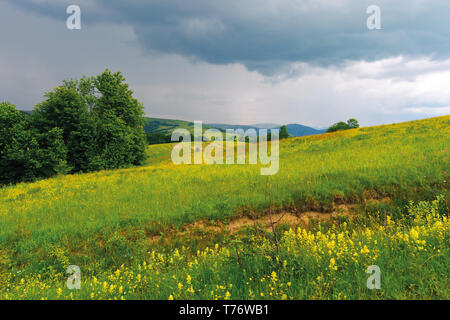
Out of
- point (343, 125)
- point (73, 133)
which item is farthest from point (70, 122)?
point (343, 125)

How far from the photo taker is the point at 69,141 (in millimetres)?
32719

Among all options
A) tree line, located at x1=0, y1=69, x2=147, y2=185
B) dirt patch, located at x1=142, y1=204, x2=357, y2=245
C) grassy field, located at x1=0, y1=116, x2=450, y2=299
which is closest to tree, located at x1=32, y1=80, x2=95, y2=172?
tree line, located at x1=0, y1=69, x2=147, y2=185

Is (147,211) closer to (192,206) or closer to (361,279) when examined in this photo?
(192,206)

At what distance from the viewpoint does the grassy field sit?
3312 millimetres

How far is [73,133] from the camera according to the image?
105 feet

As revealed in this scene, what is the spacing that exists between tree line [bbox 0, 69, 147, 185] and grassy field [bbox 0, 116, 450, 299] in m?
18.8

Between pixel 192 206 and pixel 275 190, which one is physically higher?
pixel 275 190

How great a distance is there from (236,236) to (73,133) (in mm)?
35328

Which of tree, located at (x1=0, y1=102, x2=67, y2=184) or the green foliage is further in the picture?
the green foliage

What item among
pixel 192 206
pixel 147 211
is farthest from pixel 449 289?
pixel 147 211

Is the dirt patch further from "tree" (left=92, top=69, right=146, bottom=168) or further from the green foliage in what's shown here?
the green foliage

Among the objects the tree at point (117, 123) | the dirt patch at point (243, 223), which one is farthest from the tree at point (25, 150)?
the dirt patch at point (243, 223)

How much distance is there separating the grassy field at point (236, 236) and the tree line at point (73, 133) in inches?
739
